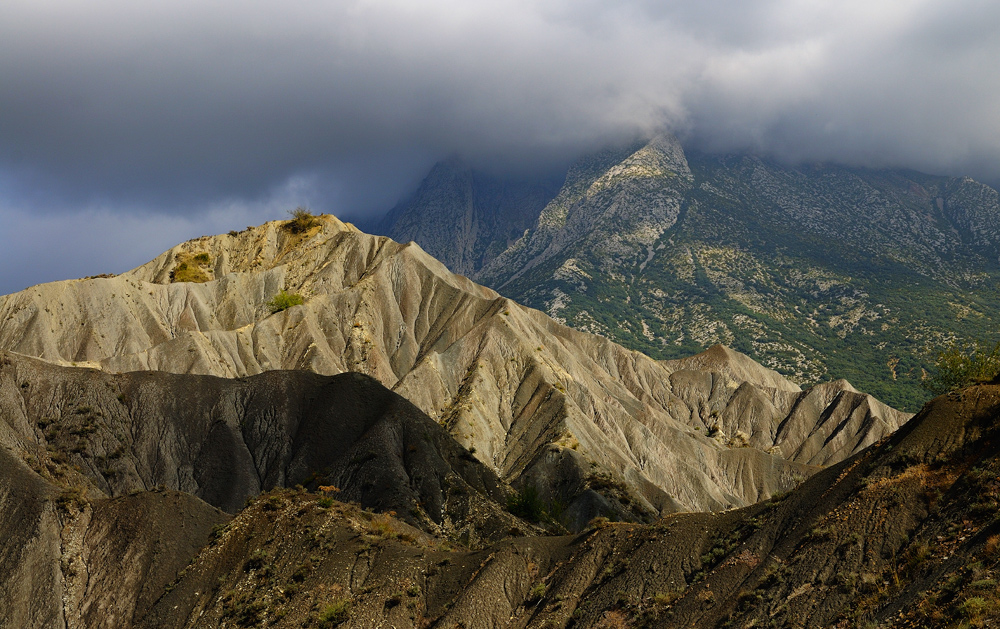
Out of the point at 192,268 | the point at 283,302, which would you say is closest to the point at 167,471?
the point at 283,302

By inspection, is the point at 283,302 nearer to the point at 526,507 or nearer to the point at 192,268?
the point at 192,268

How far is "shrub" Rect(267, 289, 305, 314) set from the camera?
135500mm

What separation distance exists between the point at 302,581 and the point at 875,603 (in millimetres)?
29050

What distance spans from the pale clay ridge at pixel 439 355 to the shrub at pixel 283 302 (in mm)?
2439

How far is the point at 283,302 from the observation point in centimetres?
13562

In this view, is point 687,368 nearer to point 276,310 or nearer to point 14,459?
point 276,310

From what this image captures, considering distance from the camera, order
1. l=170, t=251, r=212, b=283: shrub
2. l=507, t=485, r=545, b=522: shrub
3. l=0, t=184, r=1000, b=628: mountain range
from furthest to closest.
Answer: l=170, t=251, r=212, b=283: shrub → l=507, t=485, r=545, b=522: shrub → l=0, t=184, r=1000, b=628: mountain range

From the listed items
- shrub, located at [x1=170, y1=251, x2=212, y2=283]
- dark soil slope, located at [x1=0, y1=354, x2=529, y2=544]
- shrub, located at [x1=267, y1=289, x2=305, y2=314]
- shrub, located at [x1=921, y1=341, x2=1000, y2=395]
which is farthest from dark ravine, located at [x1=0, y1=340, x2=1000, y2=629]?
shrub, located at [x1=170, y1=251, x2=212, y2=283]

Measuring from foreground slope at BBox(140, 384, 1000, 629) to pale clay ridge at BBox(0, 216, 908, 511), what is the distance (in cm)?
5130

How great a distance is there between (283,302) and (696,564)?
360 ft

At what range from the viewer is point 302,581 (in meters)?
43.3

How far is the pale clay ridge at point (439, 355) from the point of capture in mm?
106438

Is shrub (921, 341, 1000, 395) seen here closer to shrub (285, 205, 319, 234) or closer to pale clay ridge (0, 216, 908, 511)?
pale clay ridge (0, 216, 908, 511)

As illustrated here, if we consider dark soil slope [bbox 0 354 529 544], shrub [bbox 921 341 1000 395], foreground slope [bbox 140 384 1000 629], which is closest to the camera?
foreground slope [bbox 140 384 1000 629]
